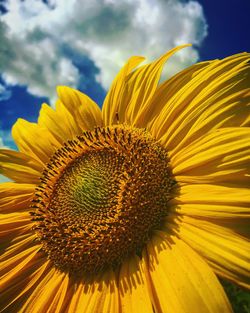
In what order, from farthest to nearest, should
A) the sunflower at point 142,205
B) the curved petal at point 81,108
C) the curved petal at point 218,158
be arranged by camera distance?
the curved petal at point 81,108 → the curved petal at point 218,158 → the sunflower at point 142,205

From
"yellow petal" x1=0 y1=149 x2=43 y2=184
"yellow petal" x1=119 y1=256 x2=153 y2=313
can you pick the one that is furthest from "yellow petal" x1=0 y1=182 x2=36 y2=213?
"yellow petal" x1=119 y1=256 x2=153 y2=313

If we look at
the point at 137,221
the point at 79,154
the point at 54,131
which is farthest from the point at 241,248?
the point at 54,131

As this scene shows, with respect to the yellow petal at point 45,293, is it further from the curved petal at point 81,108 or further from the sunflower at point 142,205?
the curved petal at point 81,108

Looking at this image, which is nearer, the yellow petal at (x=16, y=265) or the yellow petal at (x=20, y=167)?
the yellow petal at (x=16, y=265)

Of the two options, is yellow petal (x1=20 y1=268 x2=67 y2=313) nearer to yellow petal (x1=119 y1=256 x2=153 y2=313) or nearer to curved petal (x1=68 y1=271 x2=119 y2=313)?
curved petal (x1=68 y1=271 x2=119 y2=313)

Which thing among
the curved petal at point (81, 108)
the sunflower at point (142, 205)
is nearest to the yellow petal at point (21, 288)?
the sunflower at point (142, 205)

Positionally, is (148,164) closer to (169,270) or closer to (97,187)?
(97,187)
